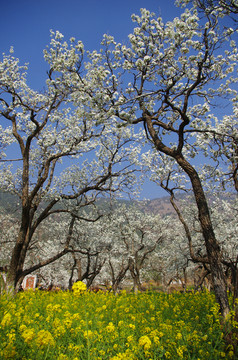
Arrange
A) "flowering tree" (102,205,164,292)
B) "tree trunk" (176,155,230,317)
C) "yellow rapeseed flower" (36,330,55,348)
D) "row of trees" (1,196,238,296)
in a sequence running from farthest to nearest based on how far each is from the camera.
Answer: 1. "flowering tree" (102,205,164,292)
2. "row of trees" (1,196,238,296)
3. "tree trunk" (176,155,230,317)
4. "yellow rapeseed flower" (36,330,55,348)

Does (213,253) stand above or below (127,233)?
below

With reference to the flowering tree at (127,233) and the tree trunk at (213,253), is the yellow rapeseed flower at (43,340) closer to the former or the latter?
the tree trunk at (213,253)

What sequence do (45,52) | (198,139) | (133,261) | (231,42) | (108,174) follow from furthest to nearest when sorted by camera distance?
(133,261) → (108,174) → (45,52) → (198,139) → (231,42)

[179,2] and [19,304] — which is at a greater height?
[179,2]

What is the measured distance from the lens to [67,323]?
4.26 m

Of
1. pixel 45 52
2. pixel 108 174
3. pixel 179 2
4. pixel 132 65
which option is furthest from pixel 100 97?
pixel 108 174

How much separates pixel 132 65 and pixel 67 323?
8.53 meters

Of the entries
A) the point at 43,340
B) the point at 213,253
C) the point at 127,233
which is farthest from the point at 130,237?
Result: the point at 43,340

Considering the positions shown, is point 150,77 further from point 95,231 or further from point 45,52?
point 95,231

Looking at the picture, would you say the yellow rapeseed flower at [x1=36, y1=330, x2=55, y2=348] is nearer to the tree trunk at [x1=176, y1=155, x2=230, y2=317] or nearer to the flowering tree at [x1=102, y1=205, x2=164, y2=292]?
the tree trunk at [x1=176, y1=155, x2=230, y2=317]

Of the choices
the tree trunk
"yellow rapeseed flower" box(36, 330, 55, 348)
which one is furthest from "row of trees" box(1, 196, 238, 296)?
"yellow rapeseed flower" box(36, 330, 55, 348)

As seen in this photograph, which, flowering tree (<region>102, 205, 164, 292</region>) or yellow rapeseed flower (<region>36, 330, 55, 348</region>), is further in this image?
flowering tree (<region>102, 205, 164, 292</region>)

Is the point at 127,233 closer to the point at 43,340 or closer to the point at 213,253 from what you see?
the point at 213,253

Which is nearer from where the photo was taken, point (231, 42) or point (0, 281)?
point (0, 281)
